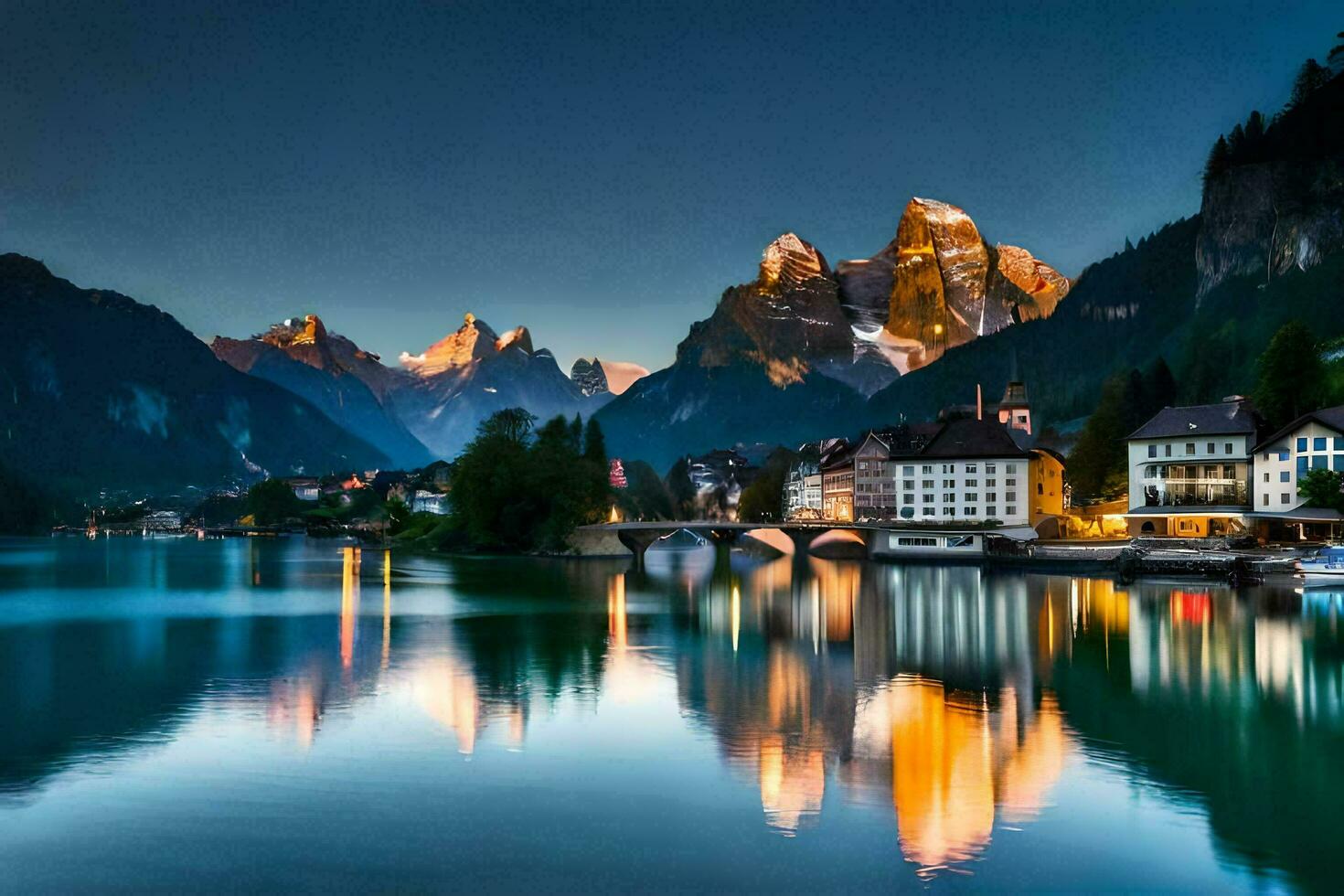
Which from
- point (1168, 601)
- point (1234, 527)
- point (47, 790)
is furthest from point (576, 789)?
point (1234, 527)

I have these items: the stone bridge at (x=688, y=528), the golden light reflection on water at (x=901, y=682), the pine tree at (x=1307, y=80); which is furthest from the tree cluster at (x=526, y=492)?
the pine tree at (x=1307, y=80)

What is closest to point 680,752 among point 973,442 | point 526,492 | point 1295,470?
point 1295,470

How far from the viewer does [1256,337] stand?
135 metres

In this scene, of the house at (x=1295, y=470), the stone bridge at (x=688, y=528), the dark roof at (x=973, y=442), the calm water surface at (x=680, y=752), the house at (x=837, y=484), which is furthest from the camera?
the house at (x=837, y=484)

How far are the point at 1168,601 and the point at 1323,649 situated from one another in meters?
18.7

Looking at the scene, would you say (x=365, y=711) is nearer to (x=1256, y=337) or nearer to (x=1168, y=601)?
(x=1168, y=601)

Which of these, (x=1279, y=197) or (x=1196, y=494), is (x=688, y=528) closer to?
(x=1196, y=494)

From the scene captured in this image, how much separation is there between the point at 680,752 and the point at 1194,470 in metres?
78.2

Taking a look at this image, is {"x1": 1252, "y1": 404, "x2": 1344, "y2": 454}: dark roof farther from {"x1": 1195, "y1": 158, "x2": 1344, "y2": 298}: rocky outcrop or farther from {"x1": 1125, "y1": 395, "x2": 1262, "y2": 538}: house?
{"x1": 1195, "y1": 158, "x2": 1344, "y2": 298}: rocky outcrop

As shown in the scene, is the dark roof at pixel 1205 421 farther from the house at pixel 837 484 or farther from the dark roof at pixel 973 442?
the house at pixel 837 484

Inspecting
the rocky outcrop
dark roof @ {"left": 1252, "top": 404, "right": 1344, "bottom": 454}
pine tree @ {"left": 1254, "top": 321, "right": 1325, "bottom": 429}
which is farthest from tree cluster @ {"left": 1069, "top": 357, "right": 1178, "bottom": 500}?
the rocky outcrop

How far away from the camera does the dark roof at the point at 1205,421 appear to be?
3536 inches

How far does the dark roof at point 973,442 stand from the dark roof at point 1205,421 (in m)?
12.8

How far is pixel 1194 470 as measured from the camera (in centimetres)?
9181
